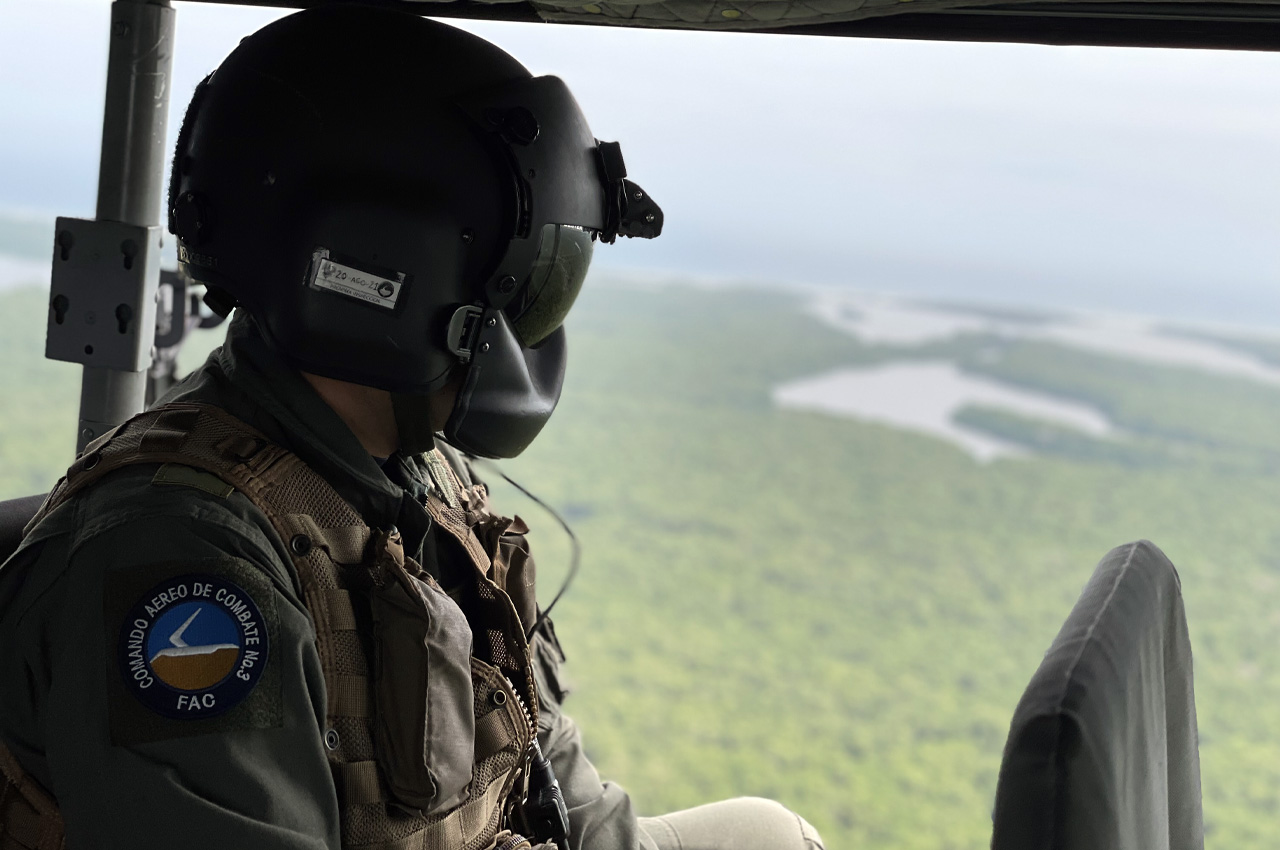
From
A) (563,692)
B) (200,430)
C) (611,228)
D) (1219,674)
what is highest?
(611,228)

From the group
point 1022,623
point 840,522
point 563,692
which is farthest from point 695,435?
point 563,692

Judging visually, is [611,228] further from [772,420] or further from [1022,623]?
[772,420]

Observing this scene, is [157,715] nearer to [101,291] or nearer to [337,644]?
[337,644]

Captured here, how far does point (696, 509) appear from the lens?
93.5 ft

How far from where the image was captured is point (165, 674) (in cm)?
81

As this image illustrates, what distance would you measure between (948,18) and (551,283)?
22.7 inches

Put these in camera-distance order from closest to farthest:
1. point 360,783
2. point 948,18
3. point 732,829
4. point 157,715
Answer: point 157,715
point 360,783
point 948,18
point 732,829

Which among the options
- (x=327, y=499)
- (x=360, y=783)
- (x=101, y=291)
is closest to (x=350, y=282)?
(x=327, y=499)

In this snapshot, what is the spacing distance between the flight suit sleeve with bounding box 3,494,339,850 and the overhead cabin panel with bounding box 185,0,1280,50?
69 centimetres

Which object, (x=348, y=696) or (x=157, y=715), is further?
(x=348, y=696)

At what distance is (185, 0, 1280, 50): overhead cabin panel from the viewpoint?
1.15 meters

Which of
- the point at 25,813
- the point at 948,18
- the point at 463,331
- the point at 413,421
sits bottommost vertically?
the point at 25,813

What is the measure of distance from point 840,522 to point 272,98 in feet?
94.6

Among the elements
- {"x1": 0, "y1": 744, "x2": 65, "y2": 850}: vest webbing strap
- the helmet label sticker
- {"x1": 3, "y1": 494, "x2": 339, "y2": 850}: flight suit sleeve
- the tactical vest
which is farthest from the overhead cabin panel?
{"x1": 0, "y1": 744, "x2": 65, "y2": 850}: vest webbing strap
